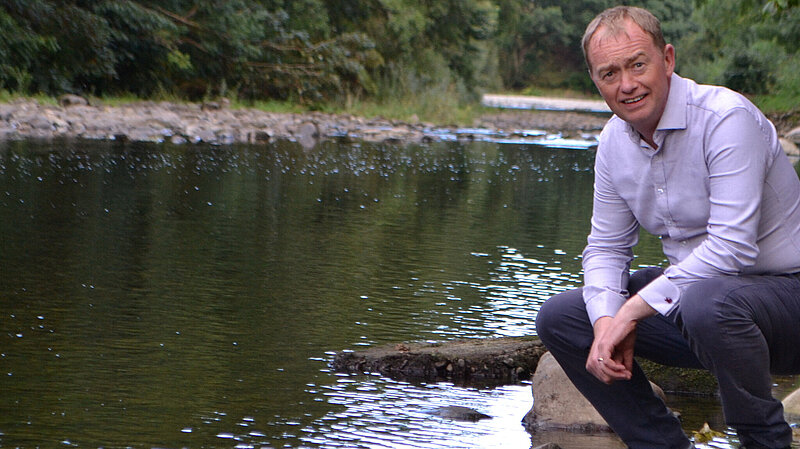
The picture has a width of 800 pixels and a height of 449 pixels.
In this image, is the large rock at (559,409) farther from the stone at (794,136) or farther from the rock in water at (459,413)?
the stone at (794,136)

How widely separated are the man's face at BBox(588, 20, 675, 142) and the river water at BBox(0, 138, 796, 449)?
1.04 m

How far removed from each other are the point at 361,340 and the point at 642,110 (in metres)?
1.92

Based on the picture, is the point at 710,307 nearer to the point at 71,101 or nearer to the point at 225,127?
the point at 225,127

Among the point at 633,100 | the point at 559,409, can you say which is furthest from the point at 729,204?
the point at 559,409

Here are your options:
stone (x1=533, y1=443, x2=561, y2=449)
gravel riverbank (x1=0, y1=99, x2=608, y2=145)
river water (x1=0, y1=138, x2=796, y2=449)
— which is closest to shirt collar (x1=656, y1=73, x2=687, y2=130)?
stone (x1=533, y1=443, x2=561, y2=449)

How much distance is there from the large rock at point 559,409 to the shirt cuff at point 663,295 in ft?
2.82

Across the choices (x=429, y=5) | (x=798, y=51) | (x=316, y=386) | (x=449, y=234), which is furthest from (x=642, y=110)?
(x=429, y=5)

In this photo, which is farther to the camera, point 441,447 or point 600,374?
point 441,447

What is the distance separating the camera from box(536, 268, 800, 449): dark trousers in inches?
103

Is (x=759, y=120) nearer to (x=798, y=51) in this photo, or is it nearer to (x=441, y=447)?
(x=441, y=447)

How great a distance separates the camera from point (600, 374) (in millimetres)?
2768

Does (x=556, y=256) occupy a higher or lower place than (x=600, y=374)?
lower

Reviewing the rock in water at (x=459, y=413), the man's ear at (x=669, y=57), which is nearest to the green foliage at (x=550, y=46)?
the rock in water at (x=459, y=413)

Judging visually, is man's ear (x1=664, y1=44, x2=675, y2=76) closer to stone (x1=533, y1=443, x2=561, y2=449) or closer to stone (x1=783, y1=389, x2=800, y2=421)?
stone (x1=533, y1=443, x2=561, y2=449)
